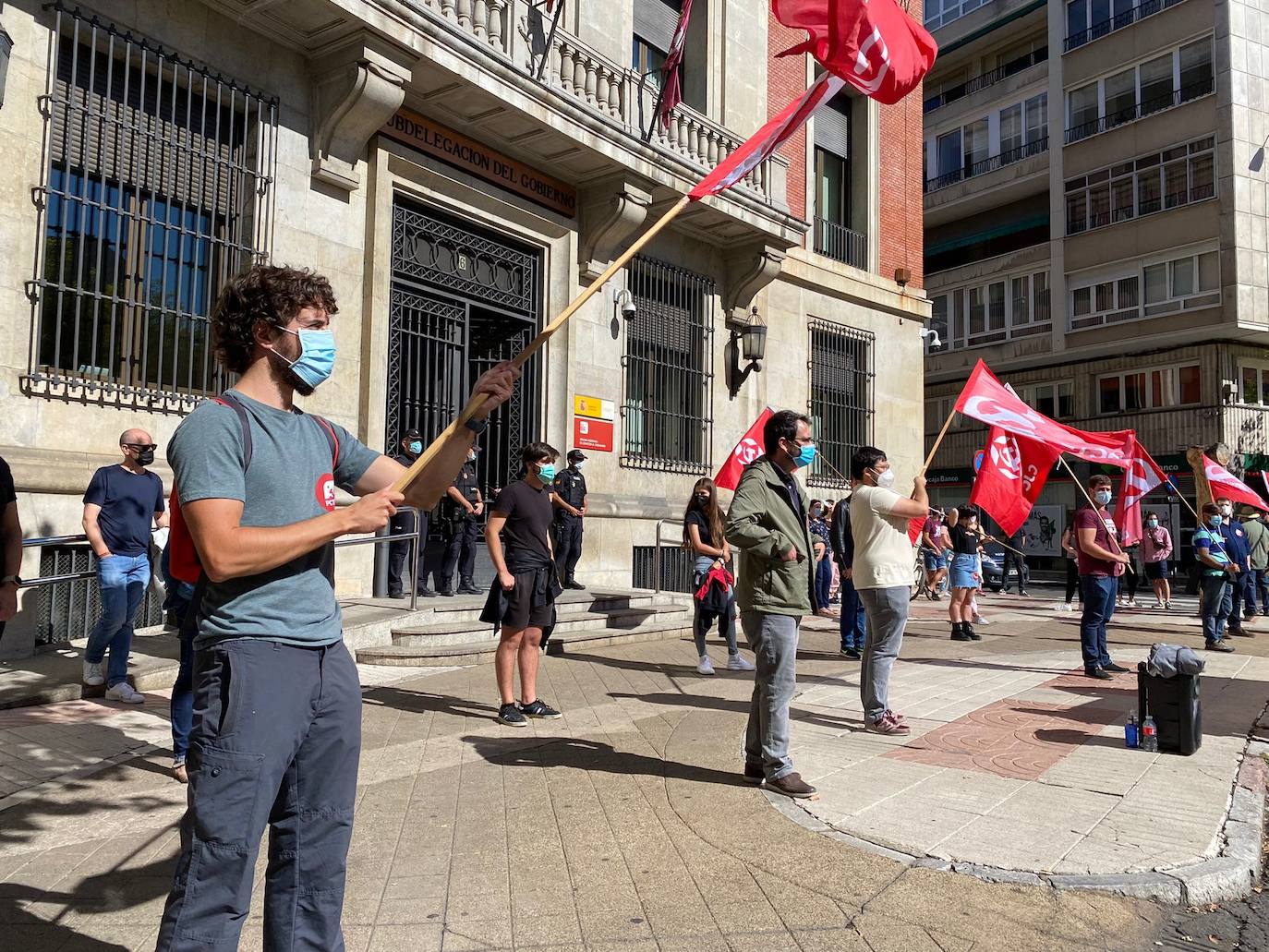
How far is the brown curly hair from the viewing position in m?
2.42

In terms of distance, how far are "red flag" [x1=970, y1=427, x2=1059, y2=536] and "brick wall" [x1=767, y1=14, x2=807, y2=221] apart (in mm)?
8470

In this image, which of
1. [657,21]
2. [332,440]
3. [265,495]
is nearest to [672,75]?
[657,21]

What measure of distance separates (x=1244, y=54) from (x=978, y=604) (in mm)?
19146

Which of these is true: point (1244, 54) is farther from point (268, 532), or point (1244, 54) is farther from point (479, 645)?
point (268, 532)

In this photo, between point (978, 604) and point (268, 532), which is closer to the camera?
point (268, 532)

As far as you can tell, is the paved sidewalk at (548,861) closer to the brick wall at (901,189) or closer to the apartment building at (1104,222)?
the brick wall at (901,189)

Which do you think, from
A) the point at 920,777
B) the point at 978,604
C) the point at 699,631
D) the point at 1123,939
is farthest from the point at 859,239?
the point at 1123,939

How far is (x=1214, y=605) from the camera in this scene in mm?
11078

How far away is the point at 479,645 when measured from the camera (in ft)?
29.9

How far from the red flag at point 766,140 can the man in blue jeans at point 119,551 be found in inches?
181

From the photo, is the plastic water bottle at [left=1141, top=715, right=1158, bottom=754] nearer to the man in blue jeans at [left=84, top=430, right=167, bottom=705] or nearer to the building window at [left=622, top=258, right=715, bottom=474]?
the man in blue jeans at [left=84, top=430, right=167, bottom=705]

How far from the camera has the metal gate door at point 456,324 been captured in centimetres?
1140

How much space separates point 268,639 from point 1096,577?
787cm

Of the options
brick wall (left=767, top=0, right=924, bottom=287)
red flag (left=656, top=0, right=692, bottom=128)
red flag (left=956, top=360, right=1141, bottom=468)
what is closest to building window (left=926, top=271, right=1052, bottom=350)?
brick wall (left=767, top=0, right=924, bottom=287)
